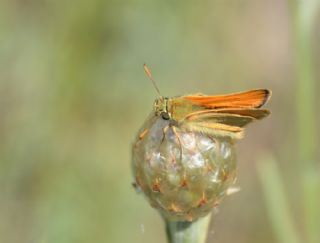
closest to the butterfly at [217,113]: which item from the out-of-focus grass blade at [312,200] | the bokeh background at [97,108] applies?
the out-of-focus grass blade at [312,200]

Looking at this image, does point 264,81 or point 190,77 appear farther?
point 264,81

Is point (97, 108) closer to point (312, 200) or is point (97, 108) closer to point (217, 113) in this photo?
point (312, 200)

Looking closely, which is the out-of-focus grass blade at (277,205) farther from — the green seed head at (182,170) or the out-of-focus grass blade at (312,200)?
the green seed head at (182,170)

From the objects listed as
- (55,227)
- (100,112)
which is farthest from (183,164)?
(100,112)

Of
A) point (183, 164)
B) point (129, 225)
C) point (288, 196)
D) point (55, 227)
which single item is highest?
point (183, 164)

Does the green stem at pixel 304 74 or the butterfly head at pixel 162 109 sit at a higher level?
the butterfly head at pixel 162 109

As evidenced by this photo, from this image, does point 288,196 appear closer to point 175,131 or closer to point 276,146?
point 276,146

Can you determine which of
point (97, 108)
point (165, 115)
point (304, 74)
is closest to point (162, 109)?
point (165, 115)
